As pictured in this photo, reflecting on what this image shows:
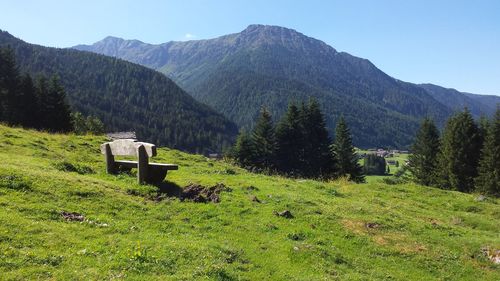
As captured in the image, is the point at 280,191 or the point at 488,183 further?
the point at 488,183

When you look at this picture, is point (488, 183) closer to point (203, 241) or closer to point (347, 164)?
point (347, 164)

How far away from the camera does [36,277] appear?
9.27m

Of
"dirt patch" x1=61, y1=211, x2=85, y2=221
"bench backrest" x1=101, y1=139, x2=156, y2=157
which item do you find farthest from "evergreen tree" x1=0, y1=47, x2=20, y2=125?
"dirt patch" x1=61, y1=211, x2=85, y2=221

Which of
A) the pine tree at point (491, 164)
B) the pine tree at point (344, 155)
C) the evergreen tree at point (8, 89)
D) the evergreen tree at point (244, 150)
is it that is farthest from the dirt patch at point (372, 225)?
the evergreen tree at point (8, 89)

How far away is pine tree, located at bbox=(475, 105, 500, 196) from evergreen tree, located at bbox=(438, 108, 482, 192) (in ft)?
9.50

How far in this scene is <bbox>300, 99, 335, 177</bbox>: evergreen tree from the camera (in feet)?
251

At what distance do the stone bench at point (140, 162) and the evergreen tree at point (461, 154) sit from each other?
184ft

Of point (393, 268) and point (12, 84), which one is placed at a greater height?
point (12, 84)

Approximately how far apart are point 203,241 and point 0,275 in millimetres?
5914

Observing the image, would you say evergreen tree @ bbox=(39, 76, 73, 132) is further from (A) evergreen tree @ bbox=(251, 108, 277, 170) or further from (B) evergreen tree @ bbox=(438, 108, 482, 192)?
(B) evergreen tree @ bbox=(438, 108, 482, 192)

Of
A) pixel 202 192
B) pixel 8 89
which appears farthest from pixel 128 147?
pixel 8 89

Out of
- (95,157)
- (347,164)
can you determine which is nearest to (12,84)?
(95,157)

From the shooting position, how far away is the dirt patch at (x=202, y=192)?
719 inches

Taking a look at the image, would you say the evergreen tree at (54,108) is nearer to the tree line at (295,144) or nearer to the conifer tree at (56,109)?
the conifer tree at (56,109)
